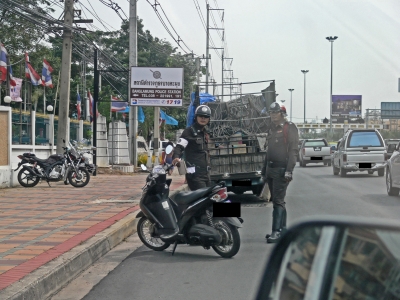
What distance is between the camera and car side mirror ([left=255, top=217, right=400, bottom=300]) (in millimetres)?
1745

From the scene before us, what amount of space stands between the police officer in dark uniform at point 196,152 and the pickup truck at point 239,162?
5141 mm

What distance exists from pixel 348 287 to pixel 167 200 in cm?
624

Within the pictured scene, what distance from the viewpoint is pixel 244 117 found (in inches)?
619

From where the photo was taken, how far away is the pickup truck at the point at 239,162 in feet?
45.4

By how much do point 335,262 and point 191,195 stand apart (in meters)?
5.87

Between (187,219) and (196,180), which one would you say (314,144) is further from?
(187,219)

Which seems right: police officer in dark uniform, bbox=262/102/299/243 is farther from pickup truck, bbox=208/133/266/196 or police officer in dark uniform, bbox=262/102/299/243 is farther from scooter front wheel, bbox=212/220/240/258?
pickup truck, bbox=208/133/266/196

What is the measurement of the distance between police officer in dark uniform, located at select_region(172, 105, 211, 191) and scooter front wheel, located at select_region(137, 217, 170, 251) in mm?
797

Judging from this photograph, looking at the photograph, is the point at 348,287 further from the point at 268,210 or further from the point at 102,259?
the point at 268,210

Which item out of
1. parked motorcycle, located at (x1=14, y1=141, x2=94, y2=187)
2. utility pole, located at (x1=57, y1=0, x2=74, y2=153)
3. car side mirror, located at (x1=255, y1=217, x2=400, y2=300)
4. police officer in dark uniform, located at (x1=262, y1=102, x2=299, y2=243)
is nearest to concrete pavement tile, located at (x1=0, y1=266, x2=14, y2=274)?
police officer in dark uniform, located at (x1=262, y1=102, x2=299, y2=243)

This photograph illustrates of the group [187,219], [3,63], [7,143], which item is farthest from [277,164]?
[3,63]

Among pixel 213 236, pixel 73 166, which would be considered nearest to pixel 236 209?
pixel 213 236

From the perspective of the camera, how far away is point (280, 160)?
28.2 feet

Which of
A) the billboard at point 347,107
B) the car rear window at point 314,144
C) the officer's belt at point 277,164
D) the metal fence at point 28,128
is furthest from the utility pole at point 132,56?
the billboard at point 347,107
